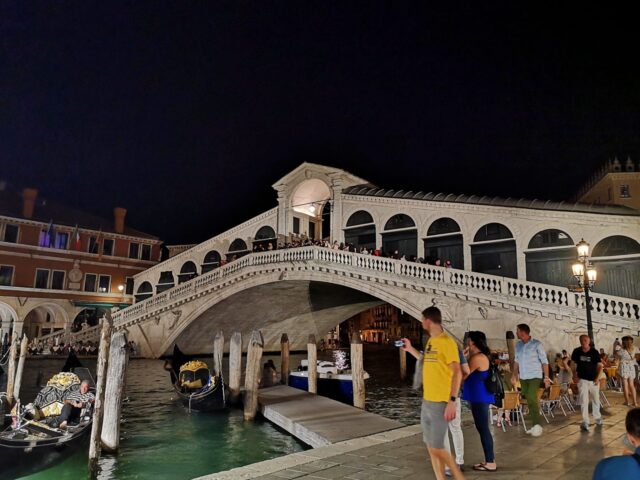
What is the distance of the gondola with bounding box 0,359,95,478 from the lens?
601 centimetres

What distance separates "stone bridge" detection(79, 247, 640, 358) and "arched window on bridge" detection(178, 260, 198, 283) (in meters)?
4.31

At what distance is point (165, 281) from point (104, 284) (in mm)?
3983

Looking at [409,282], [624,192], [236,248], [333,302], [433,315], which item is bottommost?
[433,315]

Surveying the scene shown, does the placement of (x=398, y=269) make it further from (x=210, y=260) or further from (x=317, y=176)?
(x=210, y=260)

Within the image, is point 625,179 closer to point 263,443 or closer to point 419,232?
point 419,232

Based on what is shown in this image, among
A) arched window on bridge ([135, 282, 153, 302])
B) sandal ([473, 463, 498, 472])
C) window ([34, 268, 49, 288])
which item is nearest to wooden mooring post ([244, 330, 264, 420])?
sandal ([473, 463, 498, 472])

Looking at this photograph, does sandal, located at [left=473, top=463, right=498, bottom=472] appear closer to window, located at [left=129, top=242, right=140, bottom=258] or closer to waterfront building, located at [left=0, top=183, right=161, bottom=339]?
waterfront building, located at [left=0, top=183, right=161, bottom=339]

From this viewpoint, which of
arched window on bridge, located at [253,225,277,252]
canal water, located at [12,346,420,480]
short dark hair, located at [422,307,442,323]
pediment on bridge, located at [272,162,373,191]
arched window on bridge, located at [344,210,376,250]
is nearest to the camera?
short dark hair, located at [422,307,442,323]

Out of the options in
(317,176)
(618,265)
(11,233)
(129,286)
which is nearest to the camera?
(618,265)

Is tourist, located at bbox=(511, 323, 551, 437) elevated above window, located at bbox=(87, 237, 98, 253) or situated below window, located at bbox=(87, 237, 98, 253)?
below

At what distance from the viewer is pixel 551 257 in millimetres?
15977

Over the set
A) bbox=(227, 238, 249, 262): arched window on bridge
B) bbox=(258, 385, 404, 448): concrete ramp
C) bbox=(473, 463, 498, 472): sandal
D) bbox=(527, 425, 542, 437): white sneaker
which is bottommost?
bbox=(258, 385, 404, 448): concrete ramp

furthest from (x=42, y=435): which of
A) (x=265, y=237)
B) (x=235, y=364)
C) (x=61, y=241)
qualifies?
(x=61, y=241)

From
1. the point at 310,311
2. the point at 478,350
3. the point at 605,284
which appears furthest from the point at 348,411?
the point at 310,311
